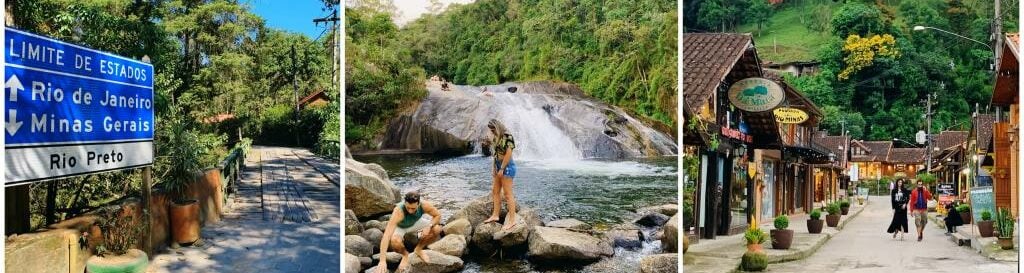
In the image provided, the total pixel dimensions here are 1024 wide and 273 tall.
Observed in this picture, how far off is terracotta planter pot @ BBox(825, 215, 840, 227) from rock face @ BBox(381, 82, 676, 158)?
394 centimetres

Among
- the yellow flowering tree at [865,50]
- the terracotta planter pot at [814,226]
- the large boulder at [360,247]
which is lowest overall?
the terracotta planter pot at [814,226]

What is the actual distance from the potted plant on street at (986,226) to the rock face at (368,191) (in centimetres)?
422

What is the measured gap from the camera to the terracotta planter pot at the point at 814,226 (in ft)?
25.4

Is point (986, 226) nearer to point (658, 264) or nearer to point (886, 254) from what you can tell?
point (886, 254)

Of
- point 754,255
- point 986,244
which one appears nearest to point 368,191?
point 754,255

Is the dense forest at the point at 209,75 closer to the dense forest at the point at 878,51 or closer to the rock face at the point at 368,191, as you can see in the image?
the rock face at the point at 368,191

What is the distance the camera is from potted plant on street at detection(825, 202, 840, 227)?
8.03 meters

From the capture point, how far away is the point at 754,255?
574 centimetres

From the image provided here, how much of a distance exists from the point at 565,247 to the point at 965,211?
4.25 meters

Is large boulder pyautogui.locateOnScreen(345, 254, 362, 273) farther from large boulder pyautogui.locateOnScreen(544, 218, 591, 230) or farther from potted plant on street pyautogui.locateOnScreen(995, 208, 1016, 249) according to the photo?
potted plant on street pyautogui.locateOnScreen(995, 208, 1016, 249)

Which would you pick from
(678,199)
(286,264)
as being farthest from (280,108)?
(678,199)

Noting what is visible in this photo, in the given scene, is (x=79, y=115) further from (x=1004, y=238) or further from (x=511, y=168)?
(x=1004, y=238)

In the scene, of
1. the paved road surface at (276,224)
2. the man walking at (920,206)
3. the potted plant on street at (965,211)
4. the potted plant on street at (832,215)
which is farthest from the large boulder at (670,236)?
the potted plant on street at (832,215)

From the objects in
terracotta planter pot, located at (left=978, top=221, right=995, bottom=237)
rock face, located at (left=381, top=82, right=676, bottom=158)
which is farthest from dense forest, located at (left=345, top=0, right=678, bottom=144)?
terracotta planter pot, located at (left=978, top=221, right=995, bottom=237)
